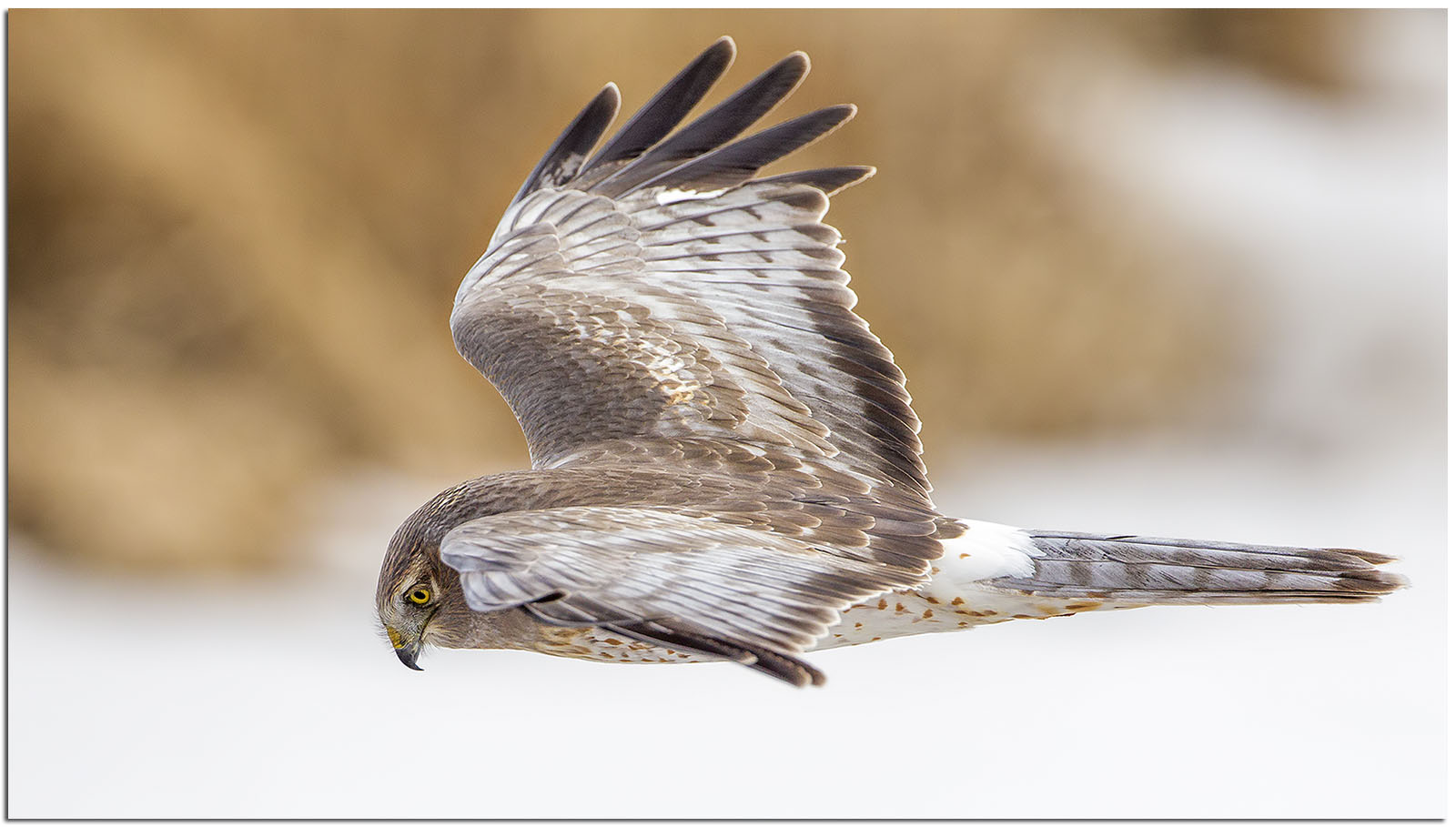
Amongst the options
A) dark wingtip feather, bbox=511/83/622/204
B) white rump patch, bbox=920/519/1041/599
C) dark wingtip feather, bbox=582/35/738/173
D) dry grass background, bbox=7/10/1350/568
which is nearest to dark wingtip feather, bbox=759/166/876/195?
dark wingtip feather, bbox=582/35/738/173

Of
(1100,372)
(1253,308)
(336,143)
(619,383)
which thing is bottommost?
(619,383)

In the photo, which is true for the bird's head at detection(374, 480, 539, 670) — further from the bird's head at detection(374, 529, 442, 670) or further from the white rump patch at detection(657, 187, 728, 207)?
the white rump patch at detection(657, 187, 728, 207)

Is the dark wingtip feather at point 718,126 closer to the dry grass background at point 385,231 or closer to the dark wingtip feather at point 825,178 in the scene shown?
the dark wingtip feather at point 825,178

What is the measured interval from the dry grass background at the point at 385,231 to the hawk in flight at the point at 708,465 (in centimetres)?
165

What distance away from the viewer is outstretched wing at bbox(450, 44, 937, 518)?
2.24 meters

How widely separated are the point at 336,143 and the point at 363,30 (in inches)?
13.3

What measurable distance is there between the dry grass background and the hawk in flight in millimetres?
1648

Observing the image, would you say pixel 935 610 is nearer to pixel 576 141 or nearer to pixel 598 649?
pixel 598 649

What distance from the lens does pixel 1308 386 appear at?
487 centimetres

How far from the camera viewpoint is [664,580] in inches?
58.3

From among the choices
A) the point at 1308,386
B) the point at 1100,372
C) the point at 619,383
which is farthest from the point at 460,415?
the point at 1308,386

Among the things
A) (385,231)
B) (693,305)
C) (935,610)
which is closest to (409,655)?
(935,610)

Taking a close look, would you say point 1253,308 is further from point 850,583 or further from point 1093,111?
point 850,583

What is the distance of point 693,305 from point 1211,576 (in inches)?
39.6
